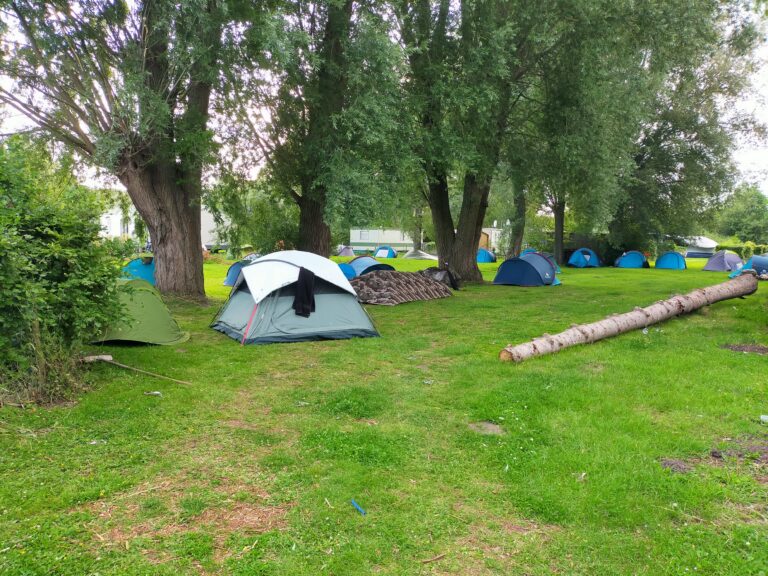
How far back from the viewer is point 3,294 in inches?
179

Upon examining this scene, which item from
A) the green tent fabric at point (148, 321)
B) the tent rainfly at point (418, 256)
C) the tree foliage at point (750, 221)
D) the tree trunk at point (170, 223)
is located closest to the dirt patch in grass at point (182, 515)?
the green tent fabric at point (148, 321)

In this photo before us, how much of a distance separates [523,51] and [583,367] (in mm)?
9540

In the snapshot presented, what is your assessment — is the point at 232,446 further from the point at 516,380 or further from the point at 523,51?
the point at 523,51

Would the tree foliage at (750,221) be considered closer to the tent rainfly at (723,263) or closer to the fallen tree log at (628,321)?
the tent rainfly at (723,263)

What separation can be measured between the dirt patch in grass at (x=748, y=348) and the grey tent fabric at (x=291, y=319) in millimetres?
5319

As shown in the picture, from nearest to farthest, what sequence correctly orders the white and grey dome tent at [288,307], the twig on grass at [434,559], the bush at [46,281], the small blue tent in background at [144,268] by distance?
the twig on grass at [434,559] → the bush at [46,281] → the white and grey dome tent at [288,307] → the small blue tent in background at [144,268]

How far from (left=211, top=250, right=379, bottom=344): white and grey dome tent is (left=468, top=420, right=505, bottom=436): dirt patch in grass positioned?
4.14m

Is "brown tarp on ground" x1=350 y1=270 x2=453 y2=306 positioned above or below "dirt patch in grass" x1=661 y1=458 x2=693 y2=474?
above

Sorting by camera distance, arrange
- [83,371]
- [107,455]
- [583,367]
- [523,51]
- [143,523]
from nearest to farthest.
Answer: [143,523]
[107,455]
[83,371]
[583,367]
[523,51]

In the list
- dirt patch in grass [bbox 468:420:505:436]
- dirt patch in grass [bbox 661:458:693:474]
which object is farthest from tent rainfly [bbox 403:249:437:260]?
dirt patch in grass [bbox 661:458:693:474]

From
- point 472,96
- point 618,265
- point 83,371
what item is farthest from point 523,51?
point 618,265

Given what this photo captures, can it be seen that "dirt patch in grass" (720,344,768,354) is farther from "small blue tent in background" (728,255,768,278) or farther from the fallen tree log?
"small blue tent in background" (728,255,768,278)

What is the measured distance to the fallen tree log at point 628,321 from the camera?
6.98 metres

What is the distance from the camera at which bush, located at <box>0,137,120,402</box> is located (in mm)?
4719
